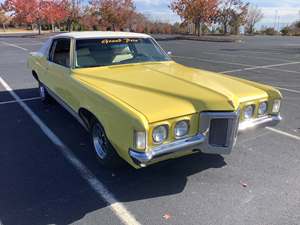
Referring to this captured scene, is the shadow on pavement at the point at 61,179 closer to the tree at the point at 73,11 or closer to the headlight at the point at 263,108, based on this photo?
the headlight at the point at 263,108

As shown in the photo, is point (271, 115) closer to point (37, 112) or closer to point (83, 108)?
point (83, 108)

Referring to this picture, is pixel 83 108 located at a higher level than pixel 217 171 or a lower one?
higher

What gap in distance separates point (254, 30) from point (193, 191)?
46.8m

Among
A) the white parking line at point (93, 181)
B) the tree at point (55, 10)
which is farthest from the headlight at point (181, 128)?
the tree at point (55, 10)

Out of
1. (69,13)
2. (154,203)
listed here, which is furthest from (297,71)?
(69,13)

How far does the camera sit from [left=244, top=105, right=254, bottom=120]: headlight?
3688 millimetres

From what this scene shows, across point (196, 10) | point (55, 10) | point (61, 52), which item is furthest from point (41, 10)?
point (61, 52)

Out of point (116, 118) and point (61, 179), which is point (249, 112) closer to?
point (116, 118)

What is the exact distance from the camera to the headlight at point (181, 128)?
10.4ft

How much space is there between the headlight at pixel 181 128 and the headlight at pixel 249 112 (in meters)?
0.88

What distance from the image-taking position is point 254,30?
4597 centimetres

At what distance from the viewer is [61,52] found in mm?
5133

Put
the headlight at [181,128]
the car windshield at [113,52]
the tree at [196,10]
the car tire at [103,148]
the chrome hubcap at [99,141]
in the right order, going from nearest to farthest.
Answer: the headlight at [181,128], the car tire at [103,148], the chrome hubcap at [99,141], the car windshield at [113,52], the tree at [196,10]

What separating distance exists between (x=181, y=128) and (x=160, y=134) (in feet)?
0.83
